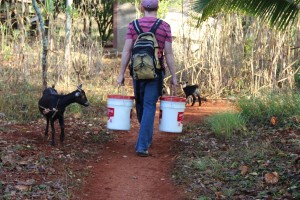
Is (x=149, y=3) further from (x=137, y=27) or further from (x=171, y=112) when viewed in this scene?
(x=171, y=112)

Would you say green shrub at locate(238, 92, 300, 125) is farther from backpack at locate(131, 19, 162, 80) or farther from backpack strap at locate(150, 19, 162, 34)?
backpack strap at locate(150, 19, 162, 34)

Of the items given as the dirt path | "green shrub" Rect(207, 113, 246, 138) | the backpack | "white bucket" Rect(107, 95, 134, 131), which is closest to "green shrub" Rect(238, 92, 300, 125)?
"green shrub" Rect(207, 113, 246, 138)

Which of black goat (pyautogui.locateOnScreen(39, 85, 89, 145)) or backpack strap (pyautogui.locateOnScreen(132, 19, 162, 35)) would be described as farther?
black goat (pyautogui.locateOnScreen(39, 85, 89, 145))

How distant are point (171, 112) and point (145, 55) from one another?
35.3 inches

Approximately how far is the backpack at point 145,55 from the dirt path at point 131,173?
111cm

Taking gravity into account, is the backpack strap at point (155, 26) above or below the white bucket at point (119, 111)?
above

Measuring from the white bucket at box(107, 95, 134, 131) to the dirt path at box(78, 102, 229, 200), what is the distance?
0.45m

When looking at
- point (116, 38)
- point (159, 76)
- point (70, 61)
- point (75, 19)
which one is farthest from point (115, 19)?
point (159, 76)

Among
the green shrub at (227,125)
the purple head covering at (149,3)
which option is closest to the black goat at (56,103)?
the purple head covering at (149,3)

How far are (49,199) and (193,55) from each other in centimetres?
713

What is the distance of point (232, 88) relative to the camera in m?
11.4

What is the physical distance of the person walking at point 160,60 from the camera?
20.2 ft

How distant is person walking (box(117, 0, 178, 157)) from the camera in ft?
20.2

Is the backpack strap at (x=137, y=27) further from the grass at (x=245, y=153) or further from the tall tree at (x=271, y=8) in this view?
the grass at (x=245, y=153)
